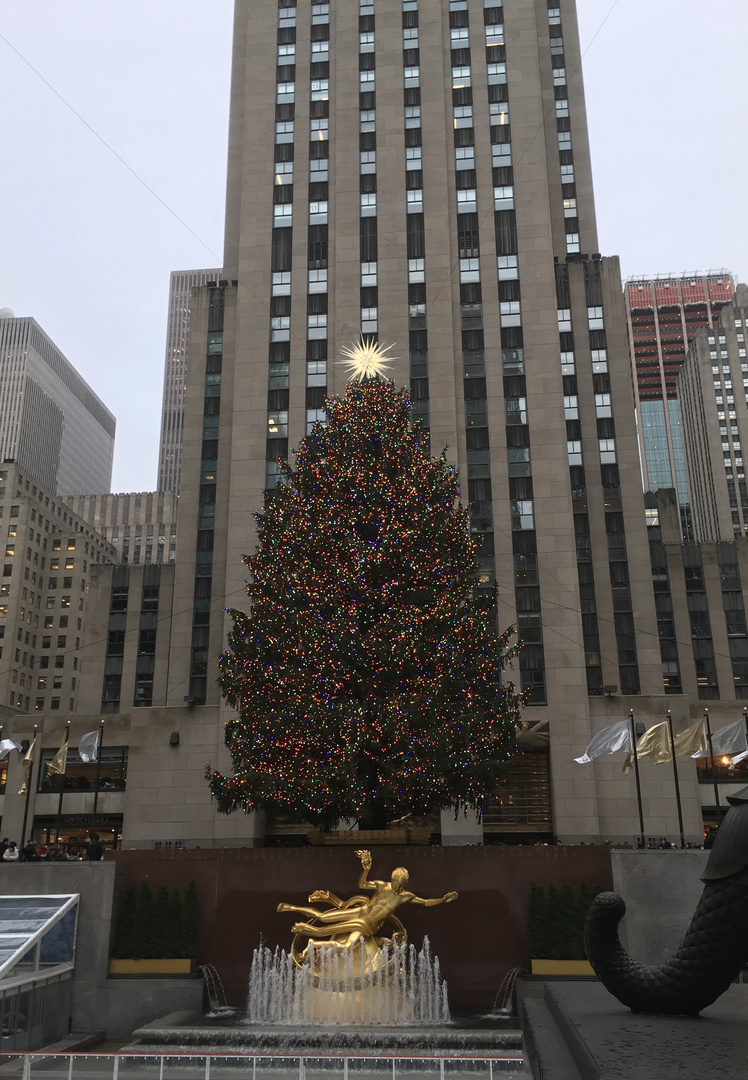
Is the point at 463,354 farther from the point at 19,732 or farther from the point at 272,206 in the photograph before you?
the point at 19,732

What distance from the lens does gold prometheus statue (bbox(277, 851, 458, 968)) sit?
23.0m

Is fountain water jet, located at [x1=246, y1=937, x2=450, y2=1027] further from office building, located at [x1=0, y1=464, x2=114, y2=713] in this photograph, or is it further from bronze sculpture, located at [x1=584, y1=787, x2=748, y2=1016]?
office building, located at [x1=0, y1=464, x2=114, y2=713]

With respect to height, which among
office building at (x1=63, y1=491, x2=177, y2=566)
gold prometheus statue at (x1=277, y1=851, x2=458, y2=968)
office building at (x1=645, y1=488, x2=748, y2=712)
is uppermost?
office building at (x1=63, y1=491, x2=177, y2=566)

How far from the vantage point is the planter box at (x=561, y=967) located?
24031mm

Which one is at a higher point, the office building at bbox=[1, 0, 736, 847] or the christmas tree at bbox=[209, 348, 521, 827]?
the office building at bbox=[1, 0, 736, 847]

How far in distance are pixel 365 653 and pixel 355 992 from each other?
401 inches

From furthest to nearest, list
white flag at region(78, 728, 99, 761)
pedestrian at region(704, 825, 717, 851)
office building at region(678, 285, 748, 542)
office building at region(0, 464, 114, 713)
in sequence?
1. office building at region(678, 285, 748, 542)
2. office building at region(0, 464, 114, 713)
3. white flag at region(78, 728, 99, 761)
4. pedestrian at region(704, 825, 717, 851)

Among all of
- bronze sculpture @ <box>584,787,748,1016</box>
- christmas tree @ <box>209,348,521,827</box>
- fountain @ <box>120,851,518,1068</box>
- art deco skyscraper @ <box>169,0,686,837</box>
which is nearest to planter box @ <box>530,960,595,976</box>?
fountain @ <box>120,851,518,1068</box>

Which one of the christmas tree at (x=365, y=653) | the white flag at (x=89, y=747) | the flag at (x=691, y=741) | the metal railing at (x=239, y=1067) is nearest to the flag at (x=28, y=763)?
the white flag at (x=89, y=747)

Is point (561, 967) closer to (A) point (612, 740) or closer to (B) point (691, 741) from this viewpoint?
(A) point (612, 740)

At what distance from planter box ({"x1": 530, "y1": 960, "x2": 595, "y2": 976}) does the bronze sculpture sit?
12211 mm

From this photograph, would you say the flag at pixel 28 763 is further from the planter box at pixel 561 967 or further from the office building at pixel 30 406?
the office building at pixel 30 406

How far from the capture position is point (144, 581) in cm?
7619

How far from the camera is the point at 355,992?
22281 millimetres
